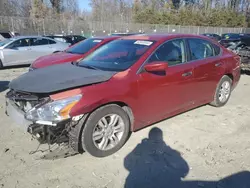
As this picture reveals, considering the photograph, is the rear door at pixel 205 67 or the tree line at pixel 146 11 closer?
the rear door at pixel 205 67

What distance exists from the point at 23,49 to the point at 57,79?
28.7ft

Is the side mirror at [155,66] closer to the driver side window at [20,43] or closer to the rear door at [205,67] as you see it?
the rear door at [205,67]

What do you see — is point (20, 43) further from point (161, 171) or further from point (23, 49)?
point (161, 171)

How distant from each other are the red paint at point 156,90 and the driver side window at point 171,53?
0.08 meters

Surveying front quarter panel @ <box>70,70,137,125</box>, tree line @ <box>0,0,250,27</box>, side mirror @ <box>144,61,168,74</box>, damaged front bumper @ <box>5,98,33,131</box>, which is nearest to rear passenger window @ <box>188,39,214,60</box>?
side mirror @ <box>144,61,168,74</box>

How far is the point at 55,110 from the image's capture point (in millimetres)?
2922

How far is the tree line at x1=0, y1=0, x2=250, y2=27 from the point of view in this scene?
4041cm

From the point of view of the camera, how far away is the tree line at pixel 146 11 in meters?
40.4

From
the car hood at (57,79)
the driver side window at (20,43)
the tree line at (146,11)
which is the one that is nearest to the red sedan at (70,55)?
the car hood at (57,79)

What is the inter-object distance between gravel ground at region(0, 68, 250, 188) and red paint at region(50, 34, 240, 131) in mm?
401

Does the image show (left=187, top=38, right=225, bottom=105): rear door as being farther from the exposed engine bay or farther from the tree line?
the tree line

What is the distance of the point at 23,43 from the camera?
36.7ft

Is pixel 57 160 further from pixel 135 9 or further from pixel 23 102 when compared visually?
pixel 135 9

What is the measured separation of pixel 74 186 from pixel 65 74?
1.57m
